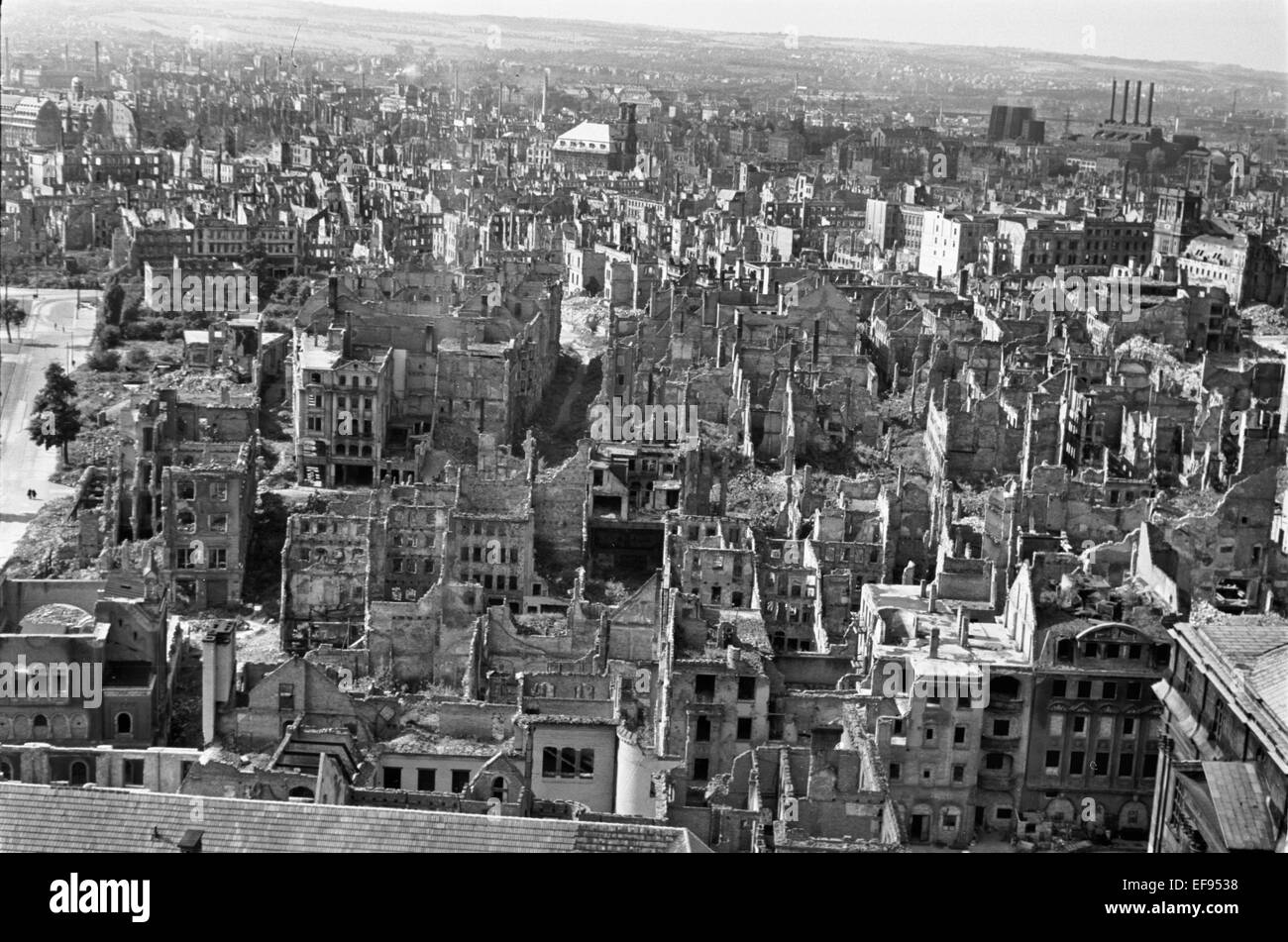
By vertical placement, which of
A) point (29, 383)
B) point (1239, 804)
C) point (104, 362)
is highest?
point (1239, 804)

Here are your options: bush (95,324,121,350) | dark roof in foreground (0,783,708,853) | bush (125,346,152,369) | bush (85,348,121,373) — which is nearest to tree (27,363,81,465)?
bush (85,348,121,373)

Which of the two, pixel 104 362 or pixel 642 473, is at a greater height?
pixel 642 473

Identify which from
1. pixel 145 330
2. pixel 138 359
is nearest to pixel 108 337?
pixel 145 330

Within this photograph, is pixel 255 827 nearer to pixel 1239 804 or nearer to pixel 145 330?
pixel 1239 804

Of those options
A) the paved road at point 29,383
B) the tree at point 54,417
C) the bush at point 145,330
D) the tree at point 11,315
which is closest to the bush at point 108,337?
the bush at point 145,330

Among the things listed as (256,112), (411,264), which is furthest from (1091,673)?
(256,112)

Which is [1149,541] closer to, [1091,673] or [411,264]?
[1091,673]

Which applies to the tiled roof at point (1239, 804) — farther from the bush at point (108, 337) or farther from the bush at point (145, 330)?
the bush at point (145, 330)
